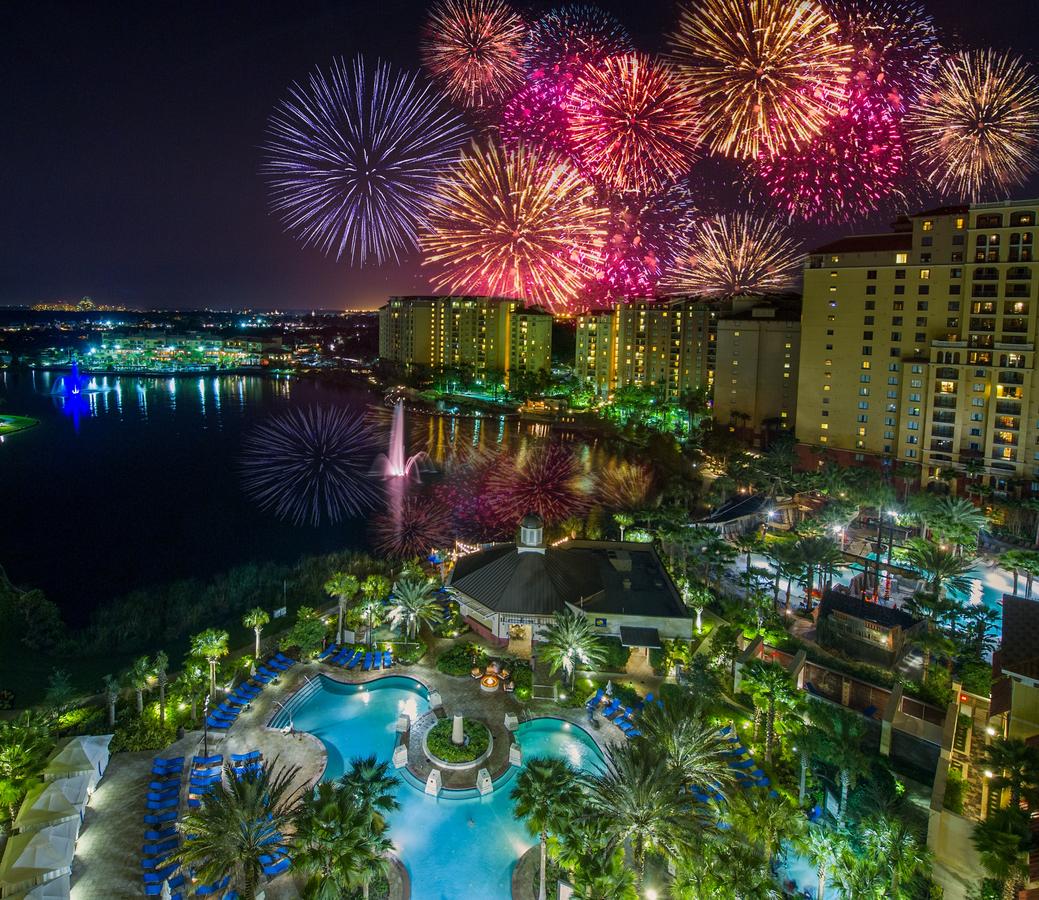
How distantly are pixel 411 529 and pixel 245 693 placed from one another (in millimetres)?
23235

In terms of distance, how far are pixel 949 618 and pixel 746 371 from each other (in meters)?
49.3

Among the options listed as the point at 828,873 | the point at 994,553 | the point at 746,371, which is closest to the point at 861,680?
the point at 828,873

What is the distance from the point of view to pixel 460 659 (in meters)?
22.9

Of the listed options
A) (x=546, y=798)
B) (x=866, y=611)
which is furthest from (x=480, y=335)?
(x=546, y=798)

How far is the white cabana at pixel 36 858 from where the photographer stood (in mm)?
13297

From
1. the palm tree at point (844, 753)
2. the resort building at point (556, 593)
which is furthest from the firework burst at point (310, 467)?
the palm tree at point (844, 753)

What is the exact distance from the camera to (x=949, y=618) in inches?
895

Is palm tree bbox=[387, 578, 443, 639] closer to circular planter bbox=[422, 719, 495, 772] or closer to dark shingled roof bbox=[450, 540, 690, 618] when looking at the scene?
dark shingled roof bbox=[450, 540, 690, 618]

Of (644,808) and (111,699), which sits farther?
(111,699)

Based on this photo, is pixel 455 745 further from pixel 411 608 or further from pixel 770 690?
pixel 770 690

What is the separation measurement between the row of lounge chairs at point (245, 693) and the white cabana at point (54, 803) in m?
3.89

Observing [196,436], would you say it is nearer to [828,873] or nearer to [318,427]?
[318,427]

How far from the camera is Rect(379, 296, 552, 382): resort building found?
11575 cm

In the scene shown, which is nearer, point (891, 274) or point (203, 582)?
point (203, 582)
